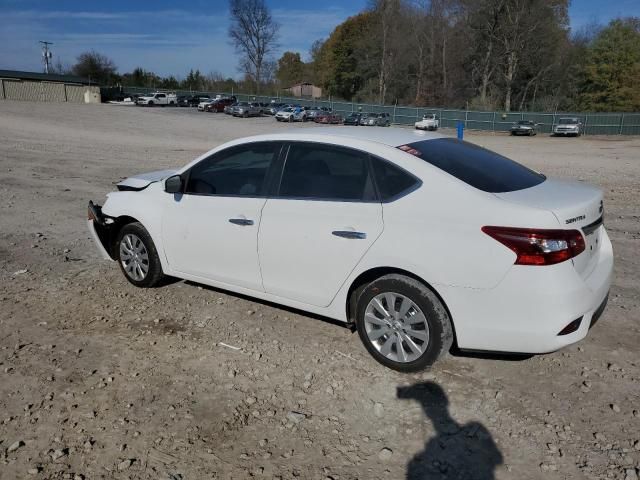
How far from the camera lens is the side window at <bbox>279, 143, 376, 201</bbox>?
3.86 metres

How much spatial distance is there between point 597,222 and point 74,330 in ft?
13.5

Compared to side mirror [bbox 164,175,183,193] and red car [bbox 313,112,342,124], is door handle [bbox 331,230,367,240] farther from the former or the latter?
red car [bbox 313,112,342,124]

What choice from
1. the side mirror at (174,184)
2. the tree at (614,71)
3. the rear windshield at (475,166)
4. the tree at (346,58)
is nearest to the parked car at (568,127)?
the tree at (614,71)

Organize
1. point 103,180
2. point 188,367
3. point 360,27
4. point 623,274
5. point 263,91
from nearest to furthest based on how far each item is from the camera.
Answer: point 188,367 → point 623,274 → point 103,180 → point 263,91 → point 360,27

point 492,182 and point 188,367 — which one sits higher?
point 492,182

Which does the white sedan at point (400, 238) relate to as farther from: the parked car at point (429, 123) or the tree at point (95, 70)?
the tree at point (95, 70)

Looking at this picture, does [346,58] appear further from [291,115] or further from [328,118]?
[328,118]

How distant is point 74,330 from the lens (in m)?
4.50

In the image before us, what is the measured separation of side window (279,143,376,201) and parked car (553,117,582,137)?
48978mm

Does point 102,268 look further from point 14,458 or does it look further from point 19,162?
point 19,162

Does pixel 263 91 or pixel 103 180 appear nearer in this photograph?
pixel 103 180

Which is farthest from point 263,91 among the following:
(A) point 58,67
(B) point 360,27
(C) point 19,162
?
(C) point 19,162

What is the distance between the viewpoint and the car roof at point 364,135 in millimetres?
4043

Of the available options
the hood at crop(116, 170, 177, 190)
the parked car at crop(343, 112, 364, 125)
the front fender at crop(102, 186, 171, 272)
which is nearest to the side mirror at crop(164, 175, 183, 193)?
the front fender at crop(102, 186, 171, 272)
